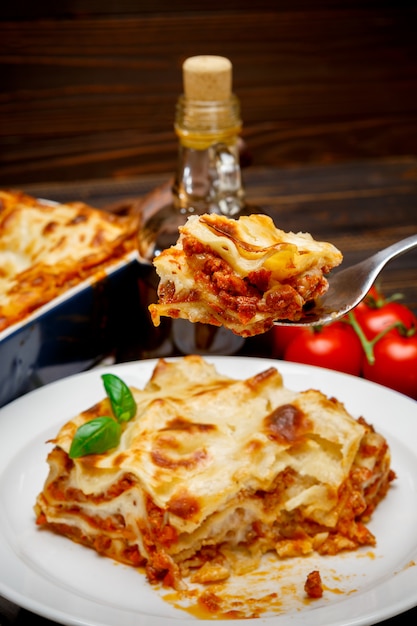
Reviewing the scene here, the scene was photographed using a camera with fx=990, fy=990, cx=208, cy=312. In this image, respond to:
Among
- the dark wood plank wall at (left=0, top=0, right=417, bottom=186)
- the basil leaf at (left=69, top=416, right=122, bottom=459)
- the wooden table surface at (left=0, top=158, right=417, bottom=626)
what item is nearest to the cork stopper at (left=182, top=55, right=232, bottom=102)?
the wooden table surface at (left=0, top=158, right=417, bottom=626)

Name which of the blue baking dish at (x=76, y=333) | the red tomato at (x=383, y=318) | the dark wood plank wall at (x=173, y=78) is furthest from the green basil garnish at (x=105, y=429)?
the dark wood plank wall at (x=173, y=78)

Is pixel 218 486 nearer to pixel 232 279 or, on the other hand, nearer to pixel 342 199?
pixel 232 279

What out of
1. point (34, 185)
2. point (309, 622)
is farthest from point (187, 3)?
point (309, 622)

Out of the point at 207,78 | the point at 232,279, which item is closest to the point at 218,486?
the point at 232,279

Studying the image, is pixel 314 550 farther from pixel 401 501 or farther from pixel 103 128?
pixel 103 128

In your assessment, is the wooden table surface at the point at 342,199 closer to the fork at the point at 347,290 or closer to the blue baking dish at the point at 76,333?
the blue baking dish at the point at 76,333

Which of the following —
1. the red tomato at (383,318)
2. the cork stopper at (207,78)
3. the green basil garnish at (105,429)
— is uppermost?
the cork stopper at (207,78)
